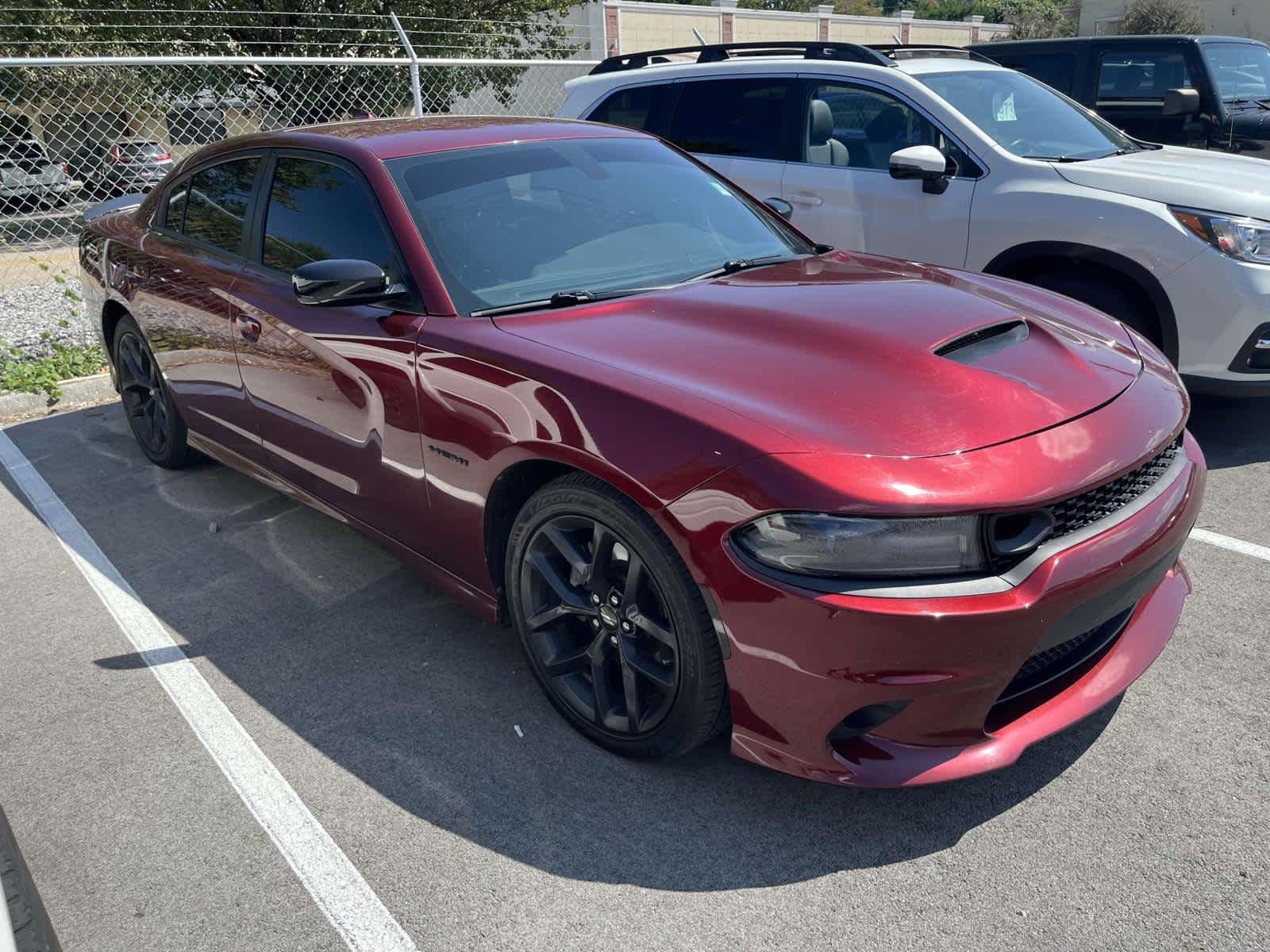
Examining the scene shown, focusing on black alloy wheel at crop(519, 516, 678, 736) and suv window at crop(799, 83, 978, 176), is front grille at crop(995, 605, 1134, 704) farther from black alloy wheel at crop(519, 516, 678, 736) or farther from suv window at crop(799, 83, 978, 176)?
suv window at crop(799, 83, 978, 176)

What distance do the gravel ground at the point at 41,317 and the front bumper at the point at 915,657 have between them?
6.08m

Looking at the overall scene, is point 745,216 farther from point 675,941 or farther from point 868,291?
point 675,941

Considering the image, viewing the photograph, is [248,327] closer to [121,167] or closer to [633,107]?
[633,107]

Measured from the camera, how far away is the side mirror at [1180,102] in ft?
25.2

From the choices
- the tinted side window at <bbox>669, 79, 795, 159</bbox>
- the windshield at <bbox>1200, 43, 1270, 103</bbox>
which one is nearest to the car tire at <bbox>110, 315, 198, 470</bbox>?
the tinted side window at <bbox>669, 79, 795, 159</bbox>

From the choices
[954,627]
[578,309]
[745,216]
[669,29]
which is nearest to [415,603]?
[578,309]

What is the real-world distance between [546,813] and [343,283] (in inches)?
65.4

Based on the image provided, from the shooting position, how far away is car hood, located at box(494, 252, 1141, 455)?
2.39 metres

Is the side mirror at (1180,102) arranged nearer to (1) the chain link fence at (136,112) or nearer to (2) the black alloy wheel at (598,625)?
(1) the chain link fence at (136,112)

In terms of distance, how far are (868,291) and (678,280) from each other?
0.61 meters

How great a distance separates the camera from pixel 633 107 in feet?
22.0

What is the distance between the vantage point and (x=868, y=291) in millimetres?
3191

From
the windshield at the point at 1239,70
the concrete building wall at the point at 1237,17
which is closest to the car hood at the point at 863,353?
the windshield at the point at 1239,70

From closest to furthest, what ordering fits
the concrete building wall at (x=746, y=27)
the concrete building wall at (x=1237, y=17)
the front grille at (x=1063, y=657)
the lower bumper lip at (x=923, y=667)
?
the lower bumper lip at (x=923, y=667) < the front grille at (x=1063, y=657) < the concrete building wall at (x=746, y=27) < the concrete building wall at (x=1237, y=17)
